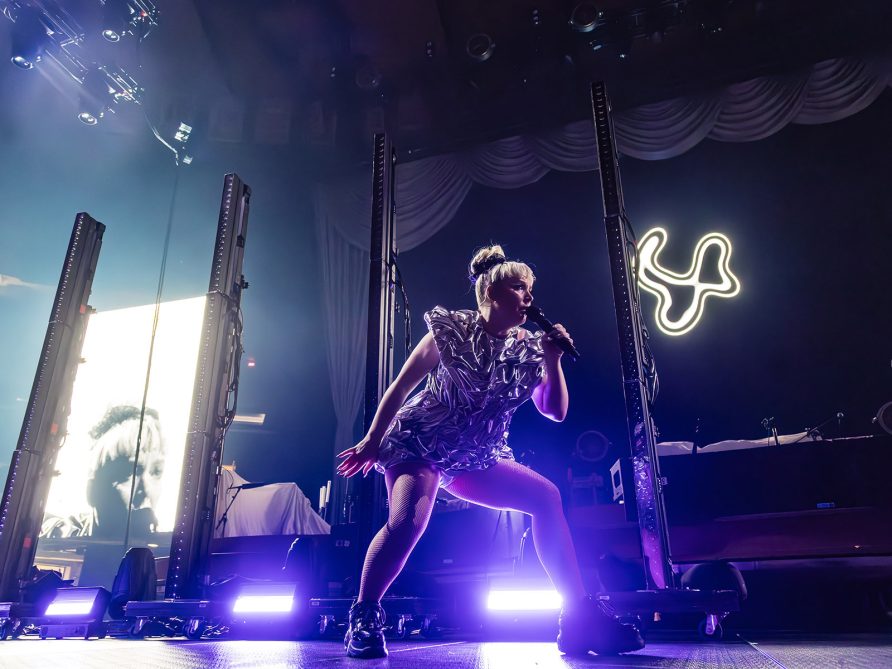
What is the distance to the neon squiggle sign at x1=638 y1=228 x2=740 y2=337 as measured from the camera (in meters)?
7.34

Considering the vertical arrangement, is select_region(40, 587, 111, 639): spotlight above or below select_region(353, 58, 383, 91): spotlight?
below

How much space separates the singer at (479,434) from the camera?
201 cm

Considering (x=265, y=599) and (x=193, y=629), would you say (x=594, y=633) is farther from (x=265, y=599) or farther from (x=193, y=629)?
(x=193, y=629)

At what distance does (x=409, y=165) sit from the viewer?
8.56m

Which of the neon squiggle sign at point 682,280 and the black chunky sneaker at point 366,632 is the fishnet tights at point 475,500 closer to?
the black chunky sneaker at point 366,632

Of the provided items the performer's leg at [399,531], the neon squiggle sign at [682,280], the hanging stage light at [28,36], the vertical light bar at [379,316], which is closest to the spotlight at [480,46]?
the neon squiggle sign at [682,280]

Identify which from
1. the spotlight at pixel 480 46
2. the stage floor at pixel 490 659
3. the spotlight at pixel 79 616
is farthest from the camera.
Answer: the spotlight at pixel 480 46

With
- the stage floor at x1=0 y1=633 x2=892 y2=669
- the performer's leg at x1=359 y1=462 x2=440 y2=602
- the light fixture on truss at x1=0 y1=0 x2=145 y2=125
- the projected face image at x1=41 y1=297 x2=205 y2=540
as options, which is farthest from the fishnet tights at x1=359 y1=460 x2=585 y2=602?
the light fixture on truss at x1=0 y1=0 x2=145 y2=125

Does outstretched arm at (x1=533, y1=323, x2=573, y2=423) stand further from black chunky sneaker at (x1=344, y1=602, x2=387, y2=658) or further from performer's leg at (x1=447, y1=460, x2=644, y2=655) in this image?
black chunky sneaker at (x1=344, y1=602, x2=387, y2=658)

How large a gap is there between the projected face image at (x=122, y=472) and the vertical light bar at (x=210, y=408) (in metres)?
3.24

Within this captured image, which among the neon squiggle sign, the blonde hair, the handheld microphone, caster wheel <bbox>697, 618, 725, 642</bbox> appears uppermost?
the neon squiggle sign

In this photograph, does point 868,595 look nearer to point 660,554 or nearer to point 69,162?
point 660,554

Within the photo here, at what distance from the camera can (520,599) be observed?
304 cm

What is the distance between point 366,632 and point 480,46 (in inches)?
271
